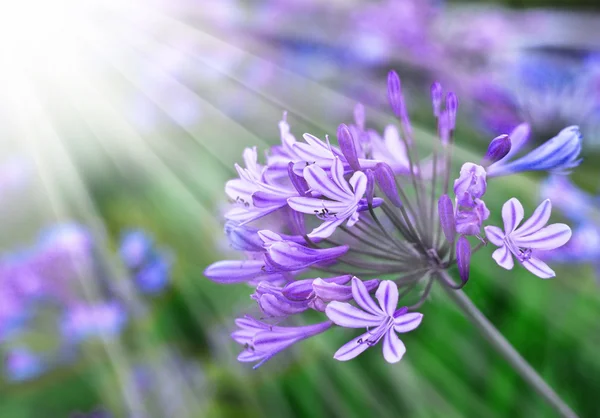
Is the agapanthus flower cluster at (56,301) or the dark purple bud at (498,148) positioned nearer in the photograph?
the dark purple bud at (498,148)

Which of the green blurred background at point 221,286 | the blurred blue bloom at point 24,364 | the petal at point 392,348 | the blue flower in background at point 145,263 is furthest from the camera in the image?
the blue flower in background at point 145,263

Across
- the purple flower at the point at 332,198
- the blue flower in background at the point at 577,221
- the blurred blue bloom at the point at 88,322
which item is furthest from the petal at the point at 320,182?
the blurred blue bloom at the point at 88,322

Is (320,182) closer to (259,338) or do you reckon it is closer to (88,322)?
(259,338)

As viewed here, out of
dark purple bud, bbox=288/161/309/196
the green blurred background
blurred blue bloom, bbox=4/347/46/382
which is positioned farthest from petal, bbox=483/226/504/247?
blurred blue bloom, bbox=4/347/46/382

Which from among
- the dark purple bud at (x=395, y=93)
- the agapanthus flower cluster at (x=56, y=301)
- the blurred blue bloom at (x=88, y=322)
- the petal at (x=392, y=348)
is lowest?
the petal at (x=392, y=348)

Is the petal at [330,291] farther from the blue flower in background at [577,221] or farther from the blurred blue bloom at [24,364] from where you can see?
the blurred blue bloom at [24,364]

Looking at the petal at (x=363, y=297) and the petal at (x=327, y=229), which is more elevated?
the petal at (x=327, y=229)

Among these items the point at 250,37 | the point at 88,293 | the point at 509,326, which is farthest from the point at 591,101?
Answer: the point at 250,37

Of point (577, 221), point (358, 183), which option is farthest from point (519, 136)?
point (577, 221)

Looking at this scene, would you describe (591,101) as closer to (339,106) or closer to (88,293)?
(339,106)

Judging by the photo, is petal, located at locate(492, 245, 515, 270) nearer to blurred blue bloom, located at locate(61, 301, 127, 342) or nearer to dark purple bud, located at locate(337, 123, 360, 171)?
dark purple bud, located at locate(337, 123, 360, 171)
